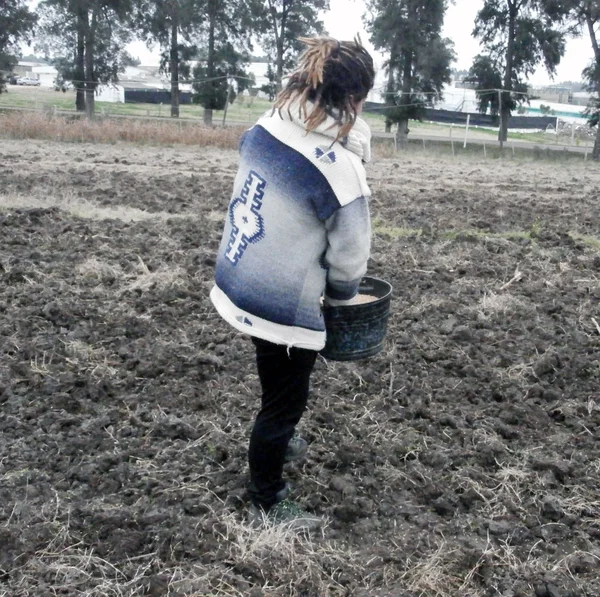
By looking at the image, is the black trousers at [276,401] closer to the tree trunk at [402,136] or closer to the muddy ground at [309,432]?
the muddy ground at [309,432]

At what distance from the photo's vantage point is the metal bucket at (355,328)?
2947 mm

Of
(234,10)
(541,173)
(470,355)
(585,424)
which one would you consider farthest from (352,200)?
(234,10)

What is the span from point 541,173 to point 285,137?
16.9 meters

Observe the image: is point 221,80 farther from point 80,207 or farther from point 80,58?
point 80,207

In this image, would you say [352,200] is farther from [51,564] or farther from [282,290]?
[51,564]

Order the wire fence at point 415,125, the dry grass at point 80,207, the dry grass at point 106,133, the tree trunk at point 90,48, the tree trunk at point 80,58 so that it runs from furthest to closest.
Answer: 1. the tree trunk at point 80,58
2. the tree trunk at point 90,48
3. the wire fence at point 415,125
4. the dry grass at point 106,133
5. the dry grass at point 80,207

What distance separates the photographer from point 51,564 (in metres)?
2.79

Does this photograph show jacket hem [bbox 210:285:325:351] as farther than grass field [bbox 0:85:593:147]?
No

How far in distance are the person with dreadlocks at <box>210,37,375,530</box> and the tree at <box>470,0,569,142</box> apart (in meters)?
33.4

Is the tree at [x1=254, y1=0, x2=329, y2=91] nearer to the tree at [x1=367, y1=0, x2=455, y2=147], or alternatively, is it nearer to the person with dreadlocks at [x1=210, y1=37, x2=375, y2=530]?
the tree at [x1=367, y1=0, x2=455, y2=147]

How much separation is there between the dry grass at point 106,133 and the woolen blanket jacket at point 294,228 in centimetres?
1737

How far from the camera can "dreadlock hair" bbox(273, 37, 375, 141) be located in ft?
8.36

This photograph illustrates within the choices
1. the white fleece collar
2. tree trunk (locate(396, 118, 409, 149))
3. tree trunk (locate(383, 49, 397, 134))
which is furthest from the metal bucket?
tree trunk (locate(383, 49, 397, 134))

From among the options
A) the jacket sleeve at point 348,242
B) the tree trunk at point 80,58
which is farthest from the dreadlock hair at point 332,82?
the tree trunk at point 80,58
